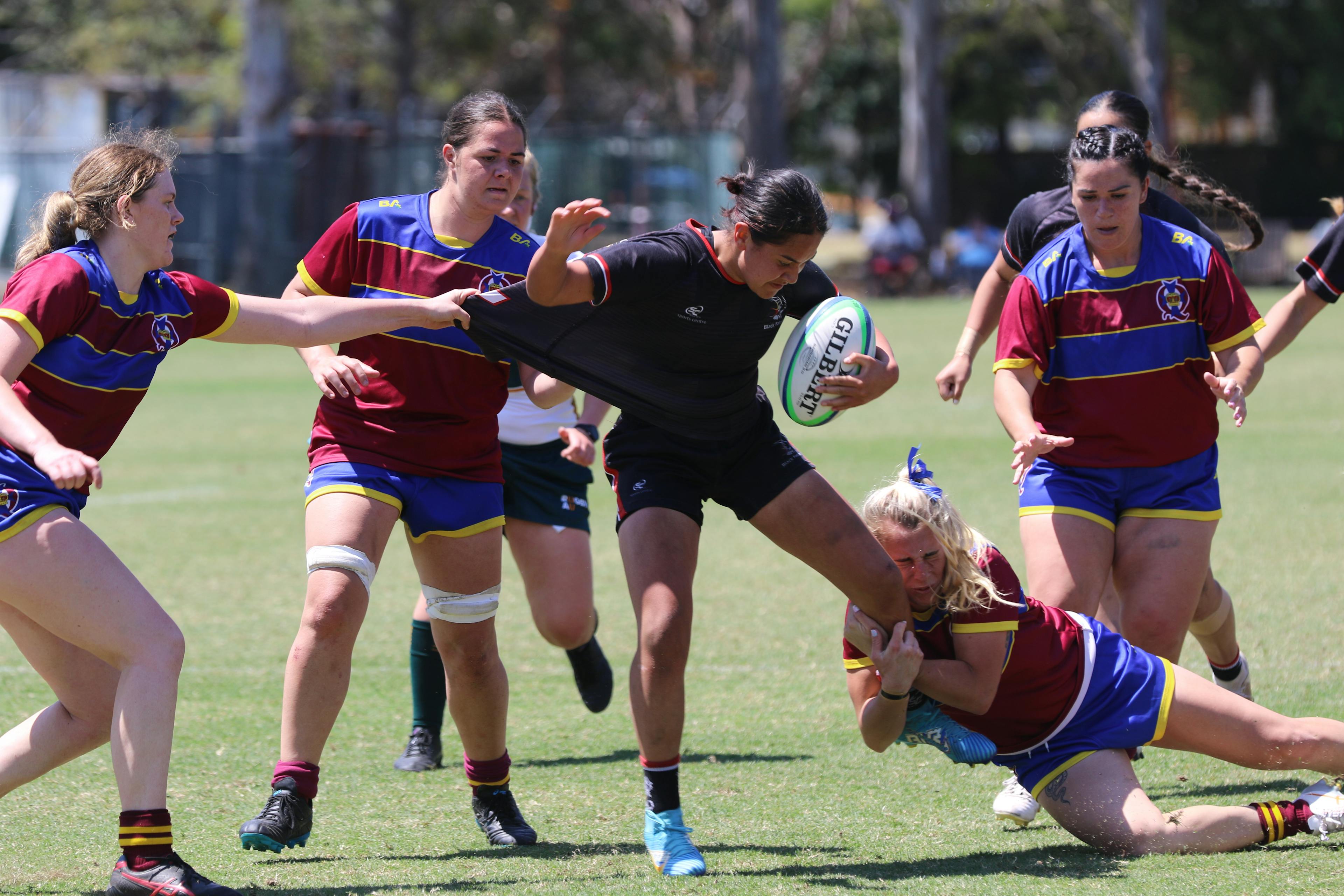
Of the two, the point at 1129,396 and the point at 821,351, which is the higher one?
the point at 821,351

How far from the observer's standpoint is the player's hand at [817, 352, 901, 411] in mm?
4652

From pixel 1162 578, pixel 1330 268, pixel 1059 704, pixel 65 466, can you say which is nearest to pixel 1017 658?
pixel 1059 704

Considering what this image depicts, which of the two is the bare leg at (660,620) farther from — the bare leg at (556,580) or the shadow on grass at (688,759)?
the bare leg at (556,580)

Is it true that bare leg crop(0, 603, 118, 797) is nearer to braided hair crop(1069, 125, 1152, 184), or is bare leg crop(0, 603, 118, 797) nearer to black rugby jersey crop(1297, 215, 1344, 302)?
braided hair crop(1069, 125, 1152, 184)

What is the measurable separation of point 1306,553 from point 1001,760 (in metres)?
5.18

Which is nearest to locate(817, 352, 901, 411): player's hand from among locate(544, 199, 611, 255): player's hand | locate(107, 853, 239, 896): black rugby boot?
locate(544, 199, 611, 255): player's hand

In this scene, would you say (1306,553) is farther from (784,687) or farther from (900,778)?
(900,778)

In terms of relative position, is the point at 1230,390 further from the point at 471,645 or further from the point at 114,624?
the point at 114,624

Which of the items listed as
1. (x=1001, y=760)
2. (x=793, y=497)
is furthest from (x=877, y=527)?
(x=1001, y=760)

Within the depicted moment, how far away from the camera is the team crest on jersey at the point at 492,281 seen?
483cm

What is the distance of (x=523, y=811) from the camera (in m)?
5.19

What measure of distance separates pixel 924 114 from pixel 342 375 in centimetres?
3444

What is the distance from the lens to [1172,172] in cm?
556

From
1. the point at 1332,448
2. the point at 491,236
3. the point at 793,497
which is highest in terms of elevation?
the point at 491,236
